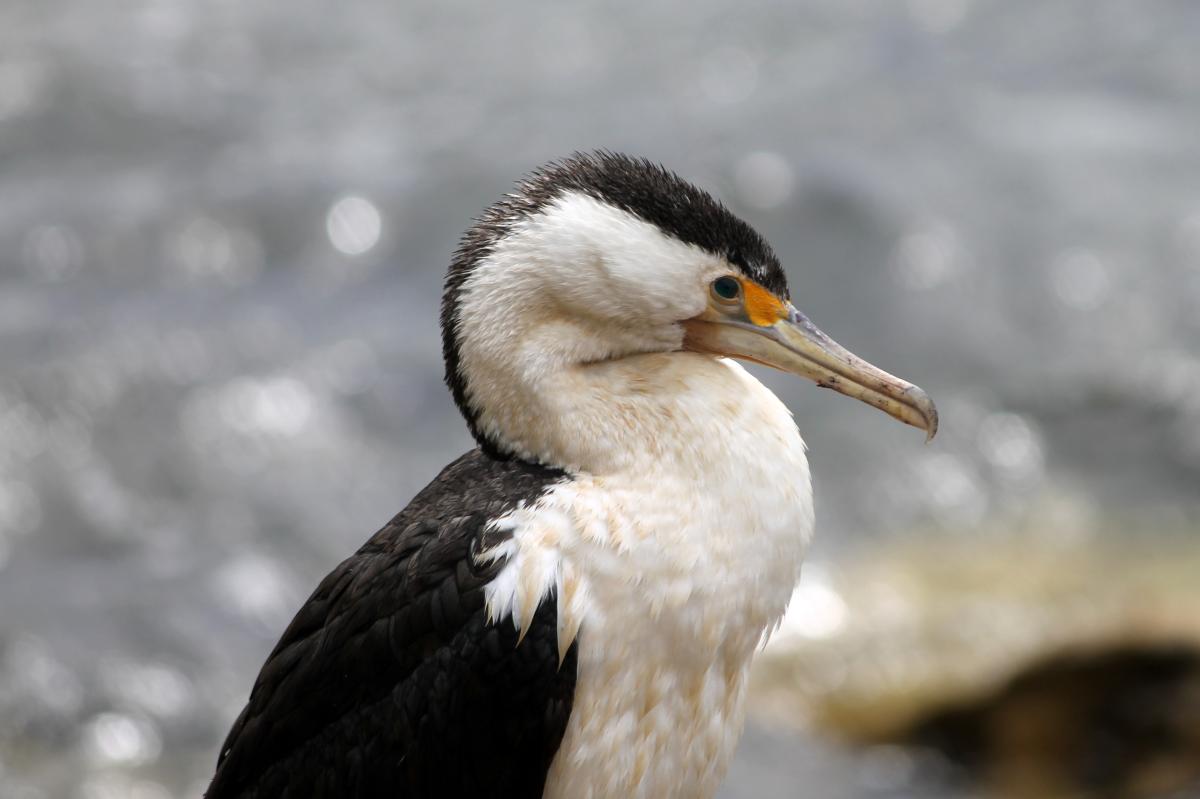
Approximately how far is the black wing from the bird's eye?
0.55 m

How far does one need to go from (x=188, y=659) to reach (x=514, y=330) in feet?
16.3

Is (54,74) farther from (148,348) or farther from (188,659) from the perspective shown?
(188,659)

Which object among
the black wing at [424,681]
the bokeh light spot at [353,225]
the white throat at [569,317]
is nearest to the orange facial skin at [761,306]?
the white throat at [569,317]

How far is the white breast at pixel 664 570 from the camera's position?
11.8 ft

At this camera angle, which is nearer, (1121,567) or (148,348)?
(1121,567)

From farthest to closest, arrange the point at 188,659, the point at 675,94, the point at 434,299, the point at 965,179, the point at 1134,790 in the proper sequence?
the point at 675,94, the point at 965,179, the point at 434,299, the point at 188,659, the point at 1134,790

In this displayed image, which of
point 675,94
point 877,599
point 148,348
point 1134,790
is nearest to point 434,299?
point 148,348

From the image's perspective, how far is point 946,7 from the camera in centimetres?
1221

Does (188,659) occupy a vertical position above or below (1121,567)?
below

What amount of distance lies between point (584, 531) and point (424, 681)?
0.50m

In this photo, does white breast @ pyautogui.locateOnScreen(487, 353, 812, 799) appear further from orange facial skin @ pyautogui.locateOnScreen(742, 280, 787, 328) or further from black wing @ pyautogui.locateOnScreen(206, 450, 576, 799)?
orange facial skin @ pyautogui.locateOnScreen(742, 280, 787, 328)

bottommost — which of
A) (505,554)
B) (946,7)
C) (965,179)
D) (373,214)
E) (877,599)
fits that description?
(505,554)

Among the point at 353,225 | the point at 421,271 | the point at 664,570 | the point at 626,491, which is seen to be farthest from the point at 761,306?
the point at 353,225

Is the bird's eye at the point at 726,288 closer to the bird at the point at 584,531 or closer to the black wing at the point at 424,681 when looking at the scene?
the bird at the point at 584,531
